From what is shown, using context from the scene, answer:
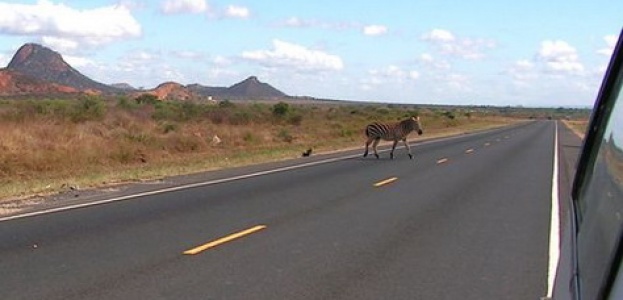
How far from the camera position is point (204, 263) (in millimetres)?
8773

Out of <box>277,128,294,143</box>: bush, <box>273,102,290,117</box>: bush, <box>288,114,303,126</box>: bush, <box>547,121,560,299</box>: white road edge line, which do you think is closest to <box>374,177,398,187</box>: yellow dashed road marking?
<box>547,121,560,299</box>: white road edge line

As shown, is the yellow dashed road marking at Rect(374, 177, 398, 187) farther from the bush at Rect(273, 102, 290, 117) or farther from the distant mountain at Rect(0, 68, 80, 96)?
the distant mountain at Rect(0, 68, 80, 96)

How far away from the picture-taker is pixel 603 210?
279 cm

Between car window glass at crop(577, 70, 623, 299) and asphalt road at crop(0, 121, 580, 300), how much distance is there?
4.18 metres

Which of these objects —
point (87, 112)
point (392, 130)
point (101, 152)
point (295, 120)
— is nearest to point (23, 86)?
point (295, 120)

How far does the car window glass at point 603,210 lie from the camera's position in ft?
7.77

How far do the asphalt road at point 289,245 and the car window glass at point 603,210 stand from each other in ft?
13.7

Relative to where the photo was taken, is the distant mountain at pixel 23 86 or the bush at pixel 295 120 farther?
the distant mountain at pixel 23 86

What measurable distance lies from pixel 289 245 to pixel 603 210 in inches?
293

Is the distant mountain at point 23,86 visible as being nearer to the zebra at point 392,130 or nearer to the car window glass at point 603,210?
the zebra at point 392,130

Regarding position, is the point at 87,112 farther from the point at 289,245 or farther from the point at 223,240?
the point at 289,245

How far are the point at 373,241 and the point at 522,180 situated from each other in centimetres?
1088

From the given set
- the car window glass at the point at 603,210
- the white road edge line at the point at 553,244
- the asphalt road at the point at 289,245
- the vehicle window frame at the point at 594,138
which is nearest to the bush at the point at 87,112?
the asphalt road at the point at 289,245

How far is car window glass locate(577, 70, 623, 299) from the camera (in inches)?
93.3
